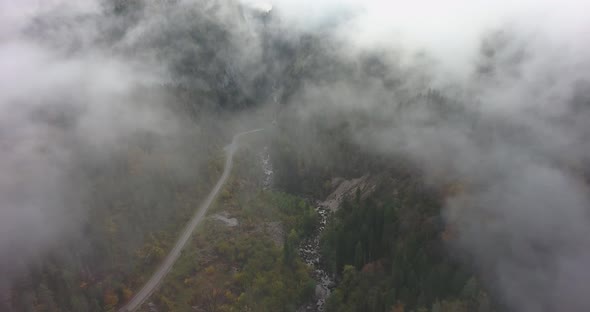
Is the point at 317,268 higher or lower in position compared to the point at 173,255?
lower

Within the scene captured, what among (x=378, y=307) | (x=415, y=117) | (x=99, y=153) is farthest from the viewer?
(x=415, y=117)

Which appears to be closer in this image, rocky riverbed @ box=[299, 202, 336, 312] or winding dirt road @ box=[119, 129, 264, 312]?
winding dirt road @ box=[119, 129, 264, 312]

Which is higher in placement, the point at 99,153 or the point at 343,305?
the point at 99,153

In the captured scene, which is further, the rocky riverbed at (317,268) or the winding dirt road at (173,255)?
the rocky riverbed at (317,268)

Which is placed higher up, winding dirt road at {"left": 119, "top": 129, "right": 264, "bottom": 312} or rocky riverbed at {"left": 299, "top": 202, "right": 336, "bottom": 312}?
winding dirt road at {"left": 119, "top": 129, "right": 264, "bottom": 312}

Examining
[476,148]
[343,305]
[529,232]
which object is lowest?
[343,305]

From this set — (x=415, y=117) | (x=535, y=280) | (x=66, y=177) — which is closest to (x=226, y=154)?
(x=66, y=177)

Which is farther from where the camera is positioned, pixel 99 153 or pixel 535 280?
pixel 99 153

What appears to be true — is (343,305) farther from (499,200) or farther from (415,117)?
(415,117)

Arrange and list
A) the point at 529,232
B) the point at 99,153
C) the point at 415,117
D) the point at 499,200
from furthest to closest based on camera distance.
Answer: the point at 415,117, the point at 99,153, the point at 499,200, the point at 529,232

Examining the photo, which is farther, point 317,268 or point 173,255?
point 317,268

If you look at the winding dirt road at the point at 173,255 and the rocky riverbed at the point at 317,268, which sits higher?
the winding dirt road at the point at 173,255
